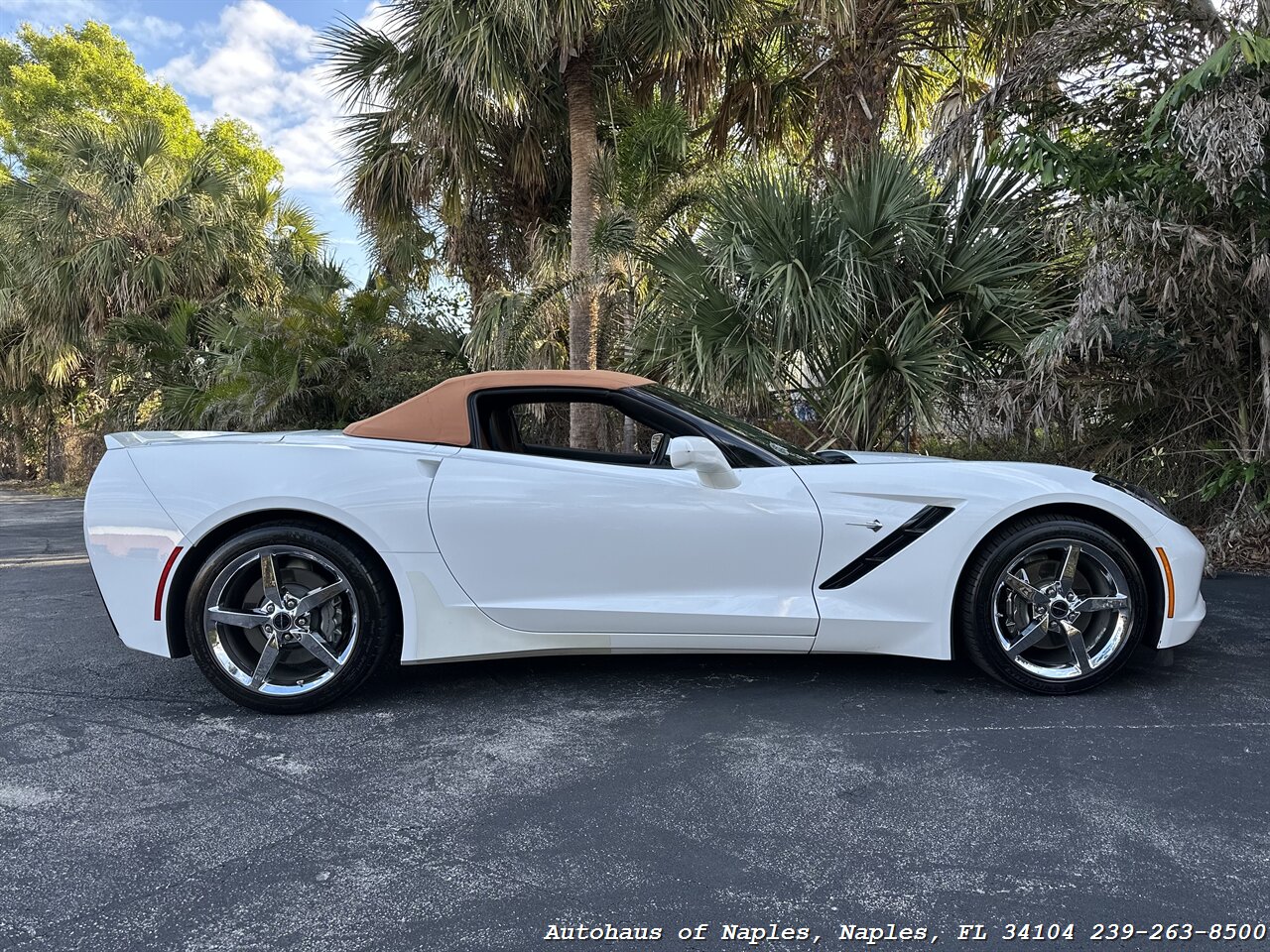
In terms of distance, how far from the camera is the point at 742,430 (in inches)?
142

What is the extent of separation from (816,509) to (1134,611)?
50.5 inches

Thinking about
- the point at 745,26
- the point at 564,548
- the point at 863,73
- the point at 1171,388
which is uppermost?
the point at 745,26

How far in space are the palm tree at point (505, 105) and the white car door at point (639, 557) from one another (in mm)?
4881

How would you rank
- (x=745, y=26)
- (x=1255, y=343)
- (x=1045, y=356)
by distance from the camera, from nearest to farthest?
1. (x=1045, y=356)
2. (x=1255, y=343)
3. (x=745, y=26)

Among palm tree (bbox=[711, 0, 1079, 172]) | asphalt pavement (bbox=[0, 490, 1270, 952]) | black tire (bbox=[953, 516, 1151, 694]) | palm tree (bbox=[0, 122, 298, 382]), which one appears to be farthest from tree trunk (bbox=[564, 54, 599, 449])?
palm tree (bbox=[0, 122, 298, 382])

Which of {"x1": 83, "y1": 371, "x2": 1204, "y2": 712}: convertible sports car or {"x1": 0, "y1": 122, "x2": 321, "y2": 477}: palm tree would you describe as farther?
{"x1": 0, "y1": 122, "x2": 321, "y2": 477}: palm tree

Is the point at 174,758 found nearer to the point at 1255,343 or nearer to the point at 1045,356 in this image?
the point at 1045,356

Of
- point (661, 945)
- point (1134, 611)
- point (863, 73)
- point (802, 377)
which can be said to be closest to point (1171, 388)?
point (802, 377)

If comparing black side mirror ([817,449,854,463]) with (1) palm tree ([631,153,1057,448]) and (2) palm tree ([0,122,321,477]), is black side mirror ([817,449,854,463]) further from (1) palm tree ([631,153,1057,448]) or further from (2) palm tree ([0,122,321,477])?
(2) palm tree ([0,122,321,477])

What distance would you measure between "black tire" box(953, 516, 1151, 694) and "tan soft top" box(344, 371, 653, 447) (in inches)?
62.7

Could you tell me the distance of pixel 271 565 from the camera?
3275mm

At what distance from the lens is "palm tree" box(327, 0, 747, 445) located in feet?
28.0

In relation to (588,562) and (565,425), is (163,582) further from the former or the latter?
(565,425)

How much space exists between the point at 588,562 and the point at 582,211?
7092 mm
